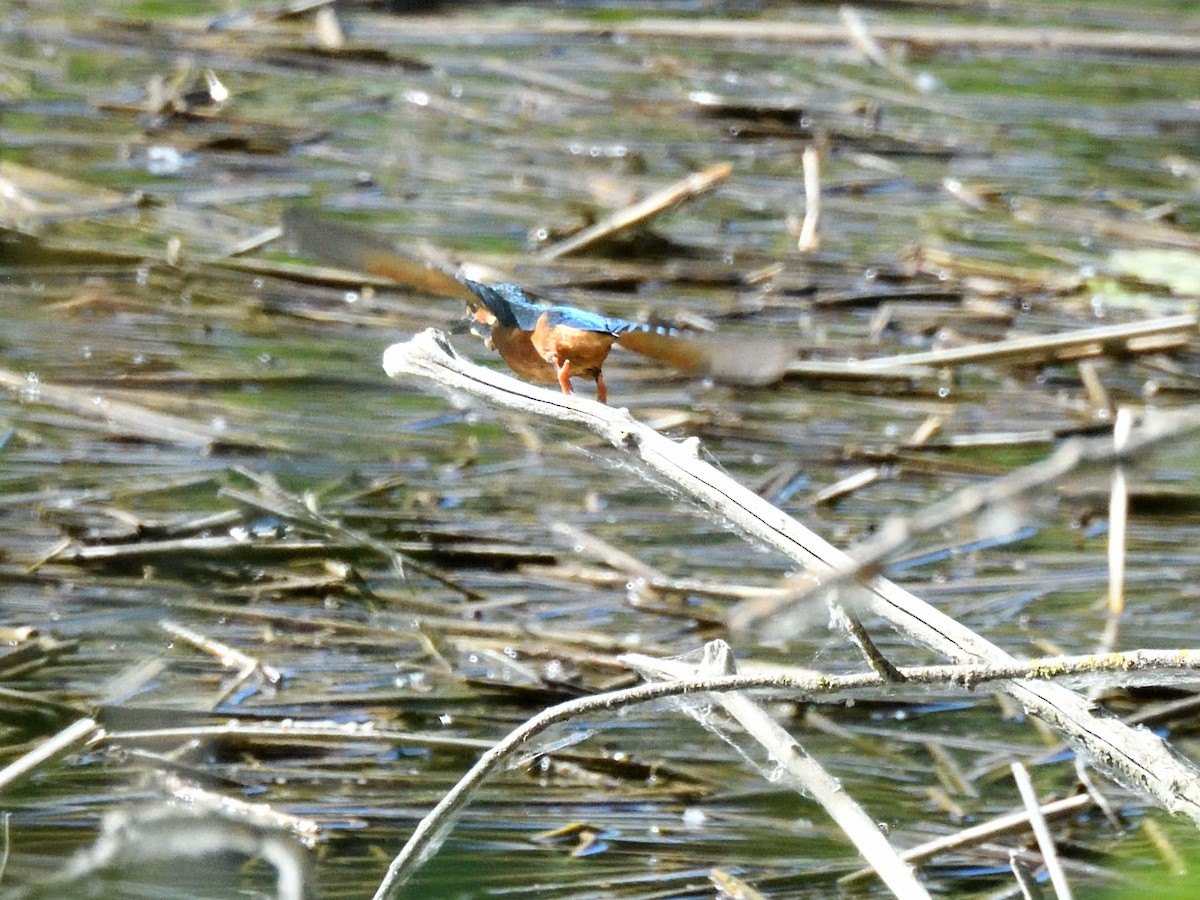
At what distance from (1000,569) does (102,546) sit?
6.87ft

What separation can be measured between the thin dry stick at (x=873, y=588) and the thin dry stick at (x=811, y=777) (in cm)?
18

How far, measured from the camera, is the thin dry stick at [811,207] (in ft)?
20.4

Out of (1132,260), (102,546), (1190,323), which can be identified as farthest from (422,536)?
(1132,260)

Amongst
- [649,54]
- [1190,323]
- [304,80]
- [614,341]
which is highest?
[649,54]

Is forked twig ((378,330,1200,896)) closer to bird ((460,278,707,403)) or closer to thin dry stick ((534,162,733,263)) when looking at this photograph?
bird ((460,278,707,403))

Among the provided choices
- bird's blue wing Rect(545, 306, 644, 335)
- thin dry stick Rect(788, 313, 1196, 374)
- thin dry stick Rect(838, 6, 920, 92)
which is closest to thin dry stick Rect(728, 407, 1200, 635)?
bird's blue wing Rect(545, 306, 644, 335)

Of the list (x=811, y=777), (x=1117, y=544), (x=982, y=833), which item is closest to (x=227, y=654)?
(x=982, y=833)

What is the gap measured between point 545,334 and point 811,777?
2.55 feet

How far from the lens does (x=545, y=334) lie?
2467 millimetres

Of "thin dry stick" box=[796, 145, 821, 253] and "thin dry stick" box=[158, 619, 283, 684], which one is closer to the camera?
"thin dry stick" box=[158, 619, 283, 684]

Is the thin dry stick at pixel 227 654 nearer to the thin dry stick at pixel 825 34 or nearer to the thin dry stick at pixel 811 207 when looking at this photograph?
the thin dry stick at pixel 811 207

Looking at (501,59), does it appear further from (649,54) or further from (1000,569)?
(1000,569)

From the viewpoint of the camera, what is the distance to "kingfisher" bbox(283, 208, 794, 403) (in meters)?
2.43

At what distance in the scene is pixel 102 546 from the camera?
11.8 ft
